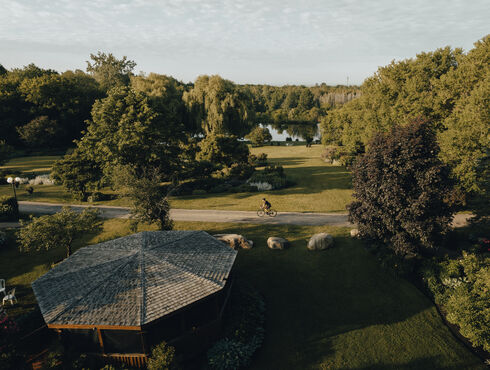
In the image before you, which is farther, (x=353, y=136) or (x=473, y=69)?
(x=353, y=136)

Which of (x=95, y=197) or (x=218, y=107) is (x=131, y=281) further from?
(x=218, y=107)

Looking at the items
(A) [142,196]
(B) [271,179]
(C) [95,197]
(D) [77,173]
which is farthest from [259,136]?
(A) [142,196]

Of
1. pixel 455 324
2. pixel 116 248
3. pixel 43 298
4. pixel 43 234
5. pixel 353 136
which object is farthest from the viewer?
pixel 353 136

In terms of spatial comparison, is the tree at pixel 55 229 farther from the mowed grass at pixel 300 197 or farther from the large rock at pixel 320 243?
the large rock at pixel 320 243

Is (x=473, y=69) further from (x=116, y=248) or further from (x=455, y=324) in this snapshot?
(x=116, y=248)

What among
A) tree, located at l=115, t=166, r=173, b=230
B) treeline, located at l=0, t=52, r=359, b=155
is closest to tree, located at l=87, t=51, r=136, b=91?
treeline, located at l=0, t=52, r=359, b=155

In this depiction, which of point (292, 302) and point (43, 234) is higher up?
point (43, 234)

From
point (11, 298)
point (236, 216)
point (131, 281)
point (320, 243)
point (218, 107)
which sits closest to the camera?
point (131, 281)

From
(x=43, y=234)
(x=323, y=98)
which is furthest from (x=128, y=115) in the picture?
(x=323, y=98)
